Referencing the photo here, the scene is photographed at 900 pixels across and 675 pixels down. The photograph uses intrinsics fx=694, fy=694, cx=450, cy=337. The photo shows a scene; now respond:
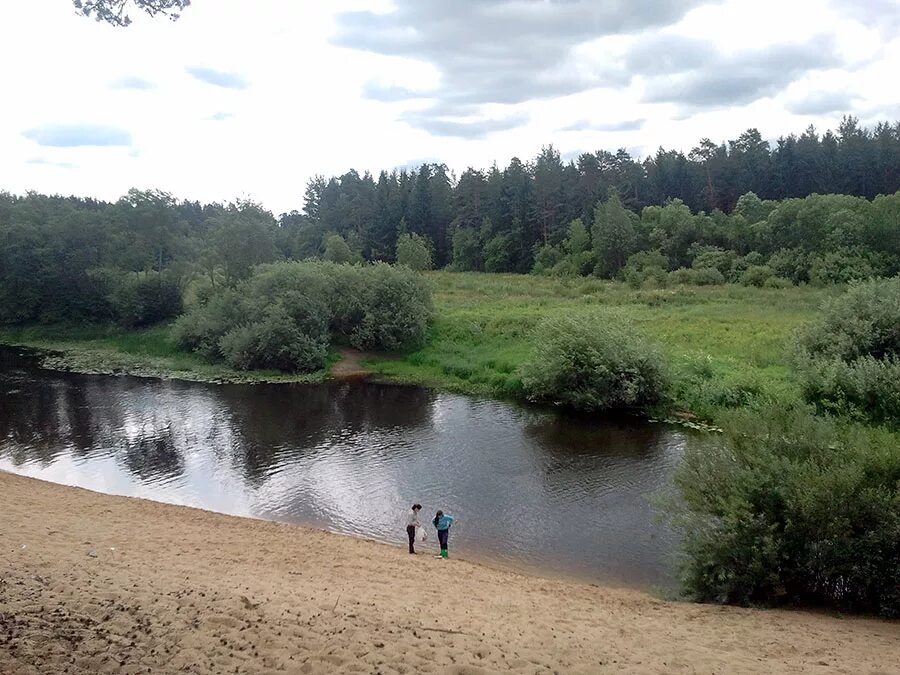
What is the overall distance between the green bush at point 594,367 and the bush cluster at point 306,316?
14760mm

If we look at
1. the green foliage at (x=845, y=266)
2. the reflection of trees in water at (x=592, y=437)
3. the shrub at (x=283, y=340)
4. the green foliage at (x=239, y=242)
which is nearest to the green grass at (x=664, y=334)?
the green foliage at (x=845, y=266)

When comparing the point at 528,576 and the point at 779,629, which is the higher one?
the point at 779,629

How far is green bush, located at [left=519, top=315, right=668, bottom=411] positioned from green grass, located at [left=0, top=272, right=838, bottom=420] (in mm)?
1632

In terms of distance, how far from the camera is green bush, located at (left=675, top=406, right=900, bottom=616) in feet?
44.0

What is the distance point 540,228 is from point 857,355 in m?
61.5

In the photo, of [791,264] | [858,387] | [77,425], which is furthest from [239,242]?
[791,264]

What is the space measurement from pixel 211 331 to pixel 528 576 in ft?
123

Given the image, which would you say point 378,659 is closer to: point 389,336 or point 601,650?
point 601,650

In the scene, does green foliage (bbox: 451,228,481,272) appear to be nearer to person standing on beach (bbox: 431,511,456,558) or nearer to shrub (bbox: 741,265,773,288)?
shrub (bbox: 741,265,773,288)

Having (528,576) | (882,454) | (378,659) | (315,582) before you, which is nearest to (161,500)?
(315,582)

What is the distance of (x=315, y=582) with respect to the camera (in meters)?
14.8

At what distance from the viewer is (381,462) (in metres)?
26.9

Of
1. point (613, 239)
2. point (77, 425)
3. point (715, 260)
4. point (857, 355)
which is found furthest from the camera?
point (613, 239)

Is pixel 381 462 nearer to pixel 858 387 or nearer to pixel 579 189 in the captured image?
pixel 858 387
